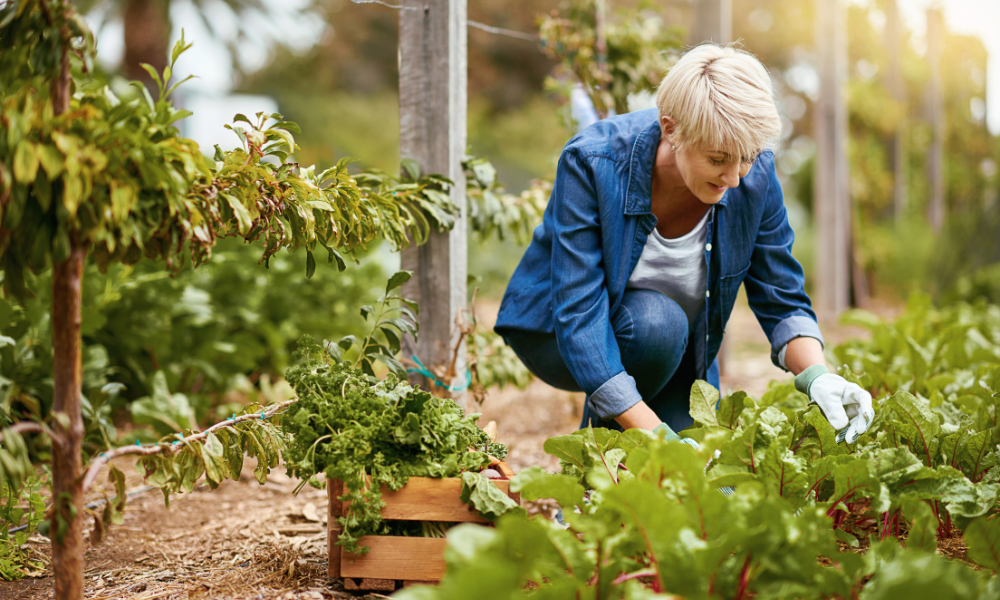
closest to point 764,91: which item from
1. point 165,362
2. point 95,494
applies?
point 95,494

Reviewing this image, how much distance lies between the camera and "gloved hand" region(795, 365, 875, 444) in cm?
162

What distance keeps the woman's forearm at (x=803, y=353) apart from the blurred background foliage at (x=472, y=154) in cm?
50

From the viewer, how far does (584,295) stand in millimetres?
1678

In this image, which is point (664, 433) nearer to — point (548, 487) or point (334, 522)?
point (548, 487)

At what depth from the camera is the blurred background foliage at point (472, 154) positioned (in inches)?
111

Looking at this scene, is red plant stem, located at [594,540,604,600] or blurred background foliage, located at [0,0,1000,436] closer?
red plant stem, located at [594,540,604,600]

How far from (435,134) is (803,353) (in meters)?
1.14

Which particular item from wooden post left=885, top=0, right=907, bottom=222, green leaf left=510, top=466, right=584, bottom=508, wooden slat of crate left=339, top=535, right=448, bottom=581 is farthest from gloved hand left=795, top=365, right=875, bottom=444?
wooden post left=885, top=0, right=907, bottom=222

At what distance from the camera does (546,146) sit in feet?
43.1

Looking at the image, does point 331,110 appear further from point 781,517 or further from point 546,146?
point 781,517

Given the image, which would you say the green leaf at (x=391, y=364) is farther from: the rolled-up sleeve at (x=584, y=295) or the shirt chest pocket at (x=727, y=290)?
the shirt chest pocket at (x=727, y=290)

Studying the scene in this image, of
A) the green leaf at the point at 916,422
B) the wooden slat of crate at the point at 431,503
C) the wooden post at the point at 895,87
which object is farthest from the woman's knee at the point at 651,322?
the wooden post at the point at 895,87

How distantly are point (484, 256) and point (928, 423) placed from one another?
730cm

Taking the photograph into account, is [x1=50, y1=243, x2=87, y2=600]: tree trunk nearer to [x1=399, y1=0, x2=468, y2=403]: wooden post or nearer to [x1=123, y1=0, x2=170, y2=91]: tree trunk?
[x1=399, y1=0, x2=468, y2=403]: wooden post
